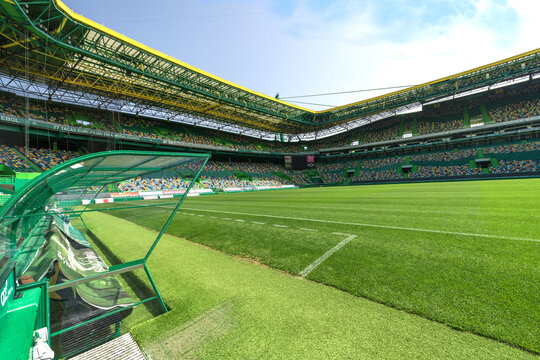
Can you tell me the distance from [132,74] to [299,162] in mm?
36353

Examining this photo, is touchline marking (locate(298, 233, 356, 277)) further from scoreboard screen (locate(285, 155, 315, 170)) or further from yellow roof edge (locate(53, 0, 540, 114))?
scoreboard screen (locate(285, 155, 315, 170))

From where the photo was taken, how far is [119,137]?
29875 millimetres

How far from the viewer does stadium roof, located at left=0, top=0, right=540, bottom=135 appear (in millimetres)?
16469

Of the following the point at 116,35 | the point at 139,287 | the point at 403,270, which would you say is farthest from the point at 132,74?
the point at 403,270

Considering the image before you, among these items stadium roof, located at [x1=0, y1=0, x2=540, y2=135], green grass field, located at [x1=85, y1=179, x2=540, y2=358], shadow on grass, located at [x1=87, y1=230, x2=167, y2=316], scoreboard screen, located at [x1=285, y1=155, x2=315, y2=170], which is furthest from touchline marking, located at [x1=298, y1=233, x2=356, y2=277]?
scoreboard screen, located at [x1=285, y1=155, x2=315, y2=170]

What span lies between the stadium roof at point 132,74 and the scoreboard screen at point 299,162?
38.5 feet

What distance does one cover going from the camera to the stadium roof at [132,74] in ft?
54.0

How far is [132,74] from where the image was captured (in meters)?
22.6

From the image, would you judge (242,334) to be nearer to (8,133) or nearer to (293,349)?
(293,349)

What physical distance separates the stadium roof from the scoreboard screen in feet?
38.5

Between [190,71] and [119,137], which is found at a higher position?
[190,71]

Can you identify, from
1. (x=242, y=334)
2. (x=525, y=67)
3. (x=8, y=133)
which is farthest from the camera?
(x=525, y=67)

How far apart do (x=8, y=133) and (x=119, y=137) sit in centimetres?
979

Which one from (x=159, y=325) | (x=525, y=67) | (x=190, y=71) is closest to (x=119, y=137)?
(x=190, y=71)
